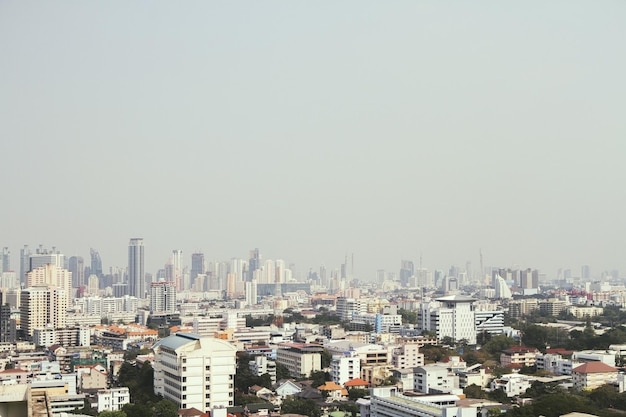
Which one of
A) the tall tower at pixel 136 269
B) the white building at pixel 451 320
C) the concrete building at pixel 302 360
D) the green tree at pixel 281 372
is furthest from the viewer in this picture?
the tall tower at pixel 136 269

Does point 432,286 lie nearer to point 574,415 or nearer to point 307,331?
point 307,331

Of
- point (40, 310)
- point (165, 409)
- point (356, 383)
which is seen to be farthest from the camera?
point (40, 310)

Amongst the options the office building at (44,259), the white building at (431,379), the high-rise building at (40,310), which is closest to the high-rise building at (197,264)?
the office building at (44,259)

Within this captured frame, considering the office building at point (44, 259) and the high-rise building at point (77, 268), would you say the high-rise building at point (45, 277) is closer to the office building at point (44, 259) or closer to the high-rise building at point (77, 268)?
the office building at point (44, 259)

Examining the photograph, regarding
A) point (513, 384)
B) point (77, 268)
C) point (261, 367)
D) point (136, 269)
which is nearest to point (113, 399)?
point (261, 367)

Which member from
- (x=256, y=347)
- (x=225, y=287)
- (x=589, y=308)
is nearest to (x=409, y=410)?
(x=256, y=347)

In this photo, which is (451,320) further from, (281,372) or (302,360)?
(281,372)

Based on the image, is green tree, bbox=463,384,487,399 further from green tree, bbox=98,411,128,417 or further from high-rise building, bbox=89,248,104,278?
high-rise building, bbox=89,248,104,278
